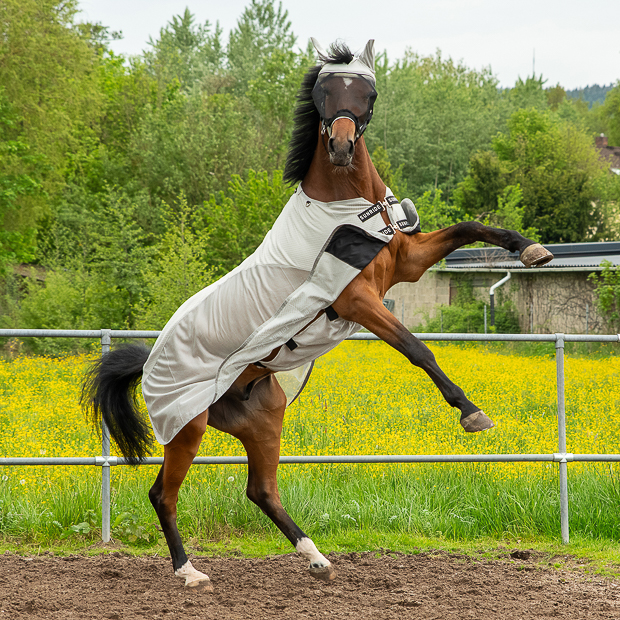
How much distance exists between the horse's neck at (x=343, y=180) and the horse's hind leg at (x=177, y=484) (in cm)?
131

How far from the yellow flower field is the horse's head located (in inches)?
126

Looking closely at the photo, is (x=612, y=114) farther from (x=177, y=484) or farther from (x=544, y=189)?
(x=177, y=484)

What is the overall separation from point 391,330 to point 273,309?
24.4 inches

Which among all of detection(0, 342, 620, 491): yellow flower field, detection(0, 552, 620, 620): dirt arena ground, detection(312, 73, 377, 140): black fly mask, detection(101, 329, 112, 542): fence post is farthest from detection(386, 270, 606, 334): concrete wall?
detection(312, 73, 377, 140): black fly mask

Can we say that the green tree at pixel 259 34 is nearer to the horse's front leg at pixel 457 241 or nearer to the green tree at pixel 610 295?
the green tree at pixel 610 295

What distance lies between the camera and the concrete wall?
64.2ft

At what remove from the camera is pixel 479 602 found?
11.7 ft

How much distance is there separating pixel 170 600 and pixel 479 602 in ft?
5.33

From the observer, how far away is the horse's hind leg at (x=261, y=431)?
386cm

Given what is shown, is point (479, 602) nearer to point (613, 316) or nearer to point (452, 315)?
point (613, 316)

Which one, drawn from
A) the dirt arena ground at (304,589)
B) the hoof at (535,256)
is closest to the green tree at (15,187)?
the dirt arena ground at (304,589)

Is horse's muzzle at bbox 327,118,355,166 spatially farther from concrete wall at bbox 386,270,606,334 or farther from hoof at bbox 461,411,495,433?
concrete wall at bbox 386,270,606,334

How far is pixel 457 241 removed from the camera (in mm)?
3467

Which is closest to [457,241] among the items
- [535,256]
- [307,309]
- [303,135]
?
[535,256]
